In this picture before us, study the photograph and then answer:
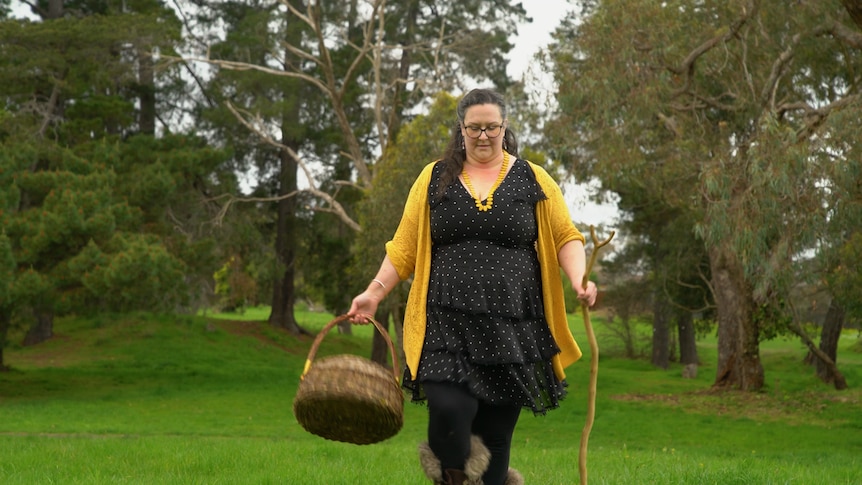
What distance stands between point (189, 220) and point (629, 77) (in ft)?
38.9

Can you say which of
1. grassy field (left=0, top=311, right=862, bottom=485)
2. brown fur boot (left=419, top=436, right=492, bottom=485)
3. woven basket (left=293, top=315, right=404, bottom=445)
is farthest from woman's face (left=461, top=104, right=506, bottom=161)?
grassy field (left=0, top=311, right=862, bottom=485)

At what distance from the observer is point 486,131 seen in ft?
14.1

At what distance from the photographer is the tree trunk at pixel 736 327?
68.0 ft

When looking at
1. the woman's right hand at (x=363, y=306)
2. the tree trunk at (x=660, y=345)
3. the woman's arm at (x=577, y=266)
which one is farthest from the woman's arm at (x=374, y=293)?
the tree trunk at (x=660, y=345)

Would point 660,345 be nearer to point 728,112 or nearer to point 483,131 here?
point 728,112

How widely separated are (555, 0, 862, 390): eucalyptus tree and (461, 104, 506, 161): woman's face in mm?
8406

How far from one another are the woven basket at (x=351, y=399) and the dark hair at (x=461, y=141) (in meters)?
0.83

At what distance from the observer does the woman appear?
4062mm

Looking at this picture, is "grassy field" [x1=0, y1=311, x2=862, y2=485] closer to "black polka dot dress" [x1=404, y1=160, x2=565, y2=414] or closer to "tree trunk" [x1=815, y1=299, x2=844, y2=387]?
"tree trunk" [x1=815, y1=299, x2=844, y2=387]

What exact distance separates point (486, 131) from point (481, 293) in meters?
0.70

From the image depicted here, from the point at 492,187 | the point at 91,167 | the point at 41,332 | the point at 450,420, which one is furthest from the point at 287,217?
the point at 450,420

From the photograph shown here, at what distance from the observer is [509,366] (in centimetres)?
410

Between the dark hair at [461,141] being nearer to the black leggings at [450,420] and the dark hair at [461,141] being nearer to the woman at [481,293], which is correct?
the woman at [481,293]

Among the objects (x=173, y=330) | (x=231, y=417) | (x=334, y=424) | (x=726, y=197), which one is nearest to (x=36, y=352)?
(x=173, y=330)
